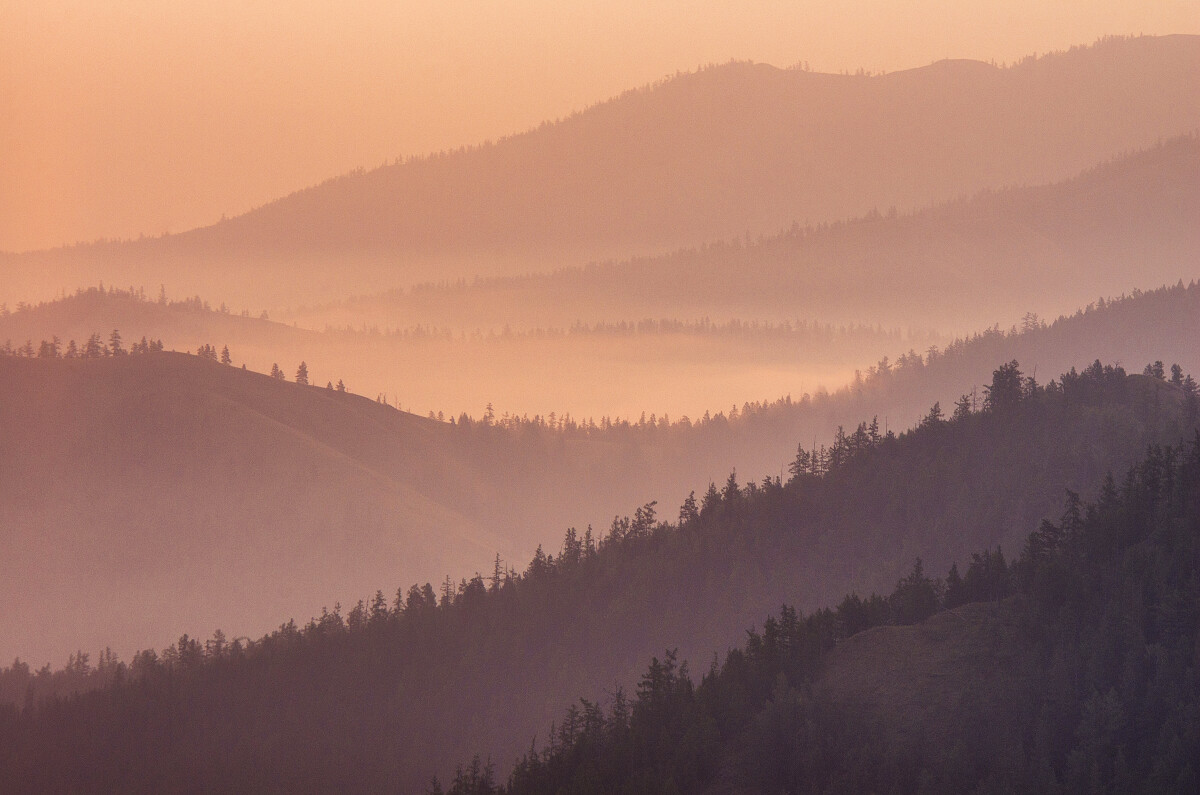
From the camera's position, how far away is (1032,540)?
186000mm

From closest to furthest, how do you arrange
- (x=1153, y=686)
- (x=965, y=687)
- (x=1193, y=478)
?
1. (x=1153, y=686)
2. (x=965, y=687)
3. (x=1193, y=478)

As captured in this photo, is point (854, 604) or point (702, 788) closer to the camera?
point (702, 788)

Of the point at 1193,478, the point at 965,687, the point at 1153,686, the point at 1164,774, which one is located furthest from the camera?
the point at 1193,478

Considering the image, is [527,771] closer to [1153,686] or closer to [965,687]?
[965,687]

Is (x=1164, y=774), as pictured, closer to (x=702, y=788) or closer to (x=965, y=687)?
(x=965, y=687)

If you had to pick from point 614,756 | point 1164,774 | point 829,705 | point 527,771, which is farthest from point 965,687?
point 527,771

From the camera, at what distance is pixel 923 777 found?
502 ft

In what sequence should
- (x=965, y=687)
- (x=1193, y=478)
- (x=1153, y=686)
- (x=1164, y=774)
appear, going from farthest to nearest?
(x=1193, y=478) → (x=965, y=687) → (x=1153, y=686) → (x=1164, y=774)

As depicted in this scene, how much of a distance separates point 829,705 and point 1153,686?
30.8 meters

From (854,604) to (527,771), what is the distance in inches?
1540

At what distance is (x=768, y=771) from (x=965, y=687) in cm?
2045

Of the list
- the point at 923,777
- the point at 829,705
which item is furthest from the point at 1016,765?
the point at 829,705

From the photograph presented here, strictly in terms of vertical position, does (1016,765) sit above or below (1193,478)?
below

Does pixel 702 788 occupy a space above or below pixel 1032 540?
below
